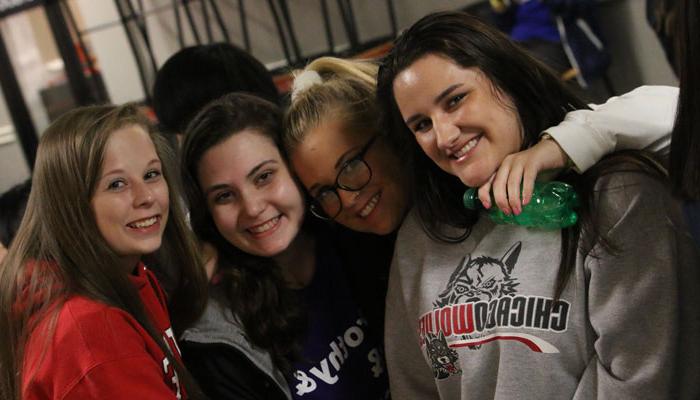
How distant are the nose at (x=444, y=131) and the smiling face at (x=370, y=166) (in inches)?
14.7

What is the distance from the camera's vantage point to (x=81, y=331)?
1.28 m

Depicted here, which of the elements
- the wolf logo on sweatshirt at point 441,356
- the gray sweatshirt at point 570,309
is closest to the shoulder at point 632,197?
the gray sweatshirt at point 570,309

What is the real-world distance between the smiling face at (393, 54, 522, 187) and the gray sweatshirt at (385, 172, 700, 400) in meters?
0.17

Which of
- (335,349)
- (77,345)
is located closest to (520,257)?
(335,349)

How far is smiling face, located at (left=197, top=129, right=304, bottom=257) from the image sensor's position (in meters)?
1.67

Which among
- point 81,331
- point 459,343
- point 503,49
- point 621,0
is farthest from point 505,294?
point 621,0

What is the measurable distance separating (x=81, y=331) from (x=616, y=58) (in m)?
3.52

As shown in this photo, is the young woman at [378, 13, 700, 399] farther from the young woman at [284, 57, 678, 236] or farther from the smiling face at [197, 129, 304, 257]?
the smiling face at [197, 129, 304, 257]

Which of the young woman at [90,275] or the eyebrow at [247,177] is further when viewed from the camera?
the eyebrow at [247,177]

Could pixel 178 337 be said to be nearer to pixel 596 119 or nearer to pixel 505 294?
pixel 505 294

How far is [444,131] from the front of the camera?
1283mm

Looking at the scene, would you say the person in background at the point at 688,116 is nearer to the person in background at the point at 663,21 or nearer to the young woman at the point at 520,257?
the young woman at the point at 520,257

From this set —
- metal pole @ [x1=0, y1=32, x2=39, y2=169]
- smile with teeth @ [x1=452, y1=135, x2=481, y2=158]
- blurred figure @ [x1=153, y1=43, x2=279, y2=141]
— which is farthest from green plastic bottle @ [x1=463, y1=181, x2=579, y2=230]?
metal pole @ [x1=0, y1=32, x2=39, y2=169]

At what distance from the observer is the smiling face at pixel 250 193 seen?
167cm
